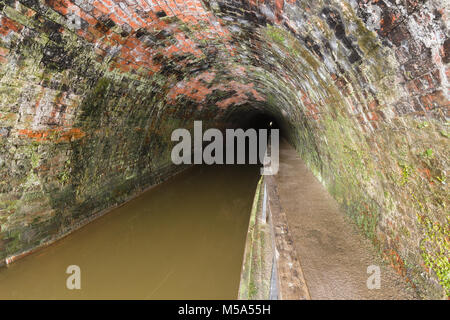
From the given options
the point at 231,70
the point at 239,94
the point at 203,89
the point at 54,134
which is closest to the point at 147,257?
the point at 54,134

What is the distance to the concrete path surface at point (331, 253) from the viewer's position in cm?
240

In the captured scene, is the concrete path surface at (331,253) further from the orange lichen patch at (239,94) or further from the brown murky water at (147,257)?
the orange lichen patch at (239,94)

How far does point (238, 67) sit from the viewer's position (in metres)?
6.40

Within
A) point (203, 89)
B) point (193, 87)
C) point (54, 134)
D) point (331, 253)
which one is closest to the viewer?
point (331, 253)

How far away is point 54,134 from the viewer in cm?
403

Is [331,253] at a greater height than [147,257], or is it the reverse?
[331,253]

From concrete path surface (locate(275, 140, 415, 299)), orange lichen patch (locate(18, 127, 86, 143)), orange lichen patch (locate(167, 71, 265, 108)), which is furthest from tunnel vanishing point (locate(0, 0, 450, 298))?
orange lichen patch (locate(167, 71, 265, 108))

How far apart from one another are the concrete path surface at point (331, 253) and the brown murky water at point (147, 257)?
Answer: 4.21 feet

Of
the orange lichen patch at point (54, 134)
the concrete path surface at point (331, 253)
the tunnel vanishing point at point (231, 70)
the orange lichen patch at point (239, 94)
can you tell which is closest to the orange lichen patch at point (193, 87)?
the tunnel vanishing point at point (231, 70)

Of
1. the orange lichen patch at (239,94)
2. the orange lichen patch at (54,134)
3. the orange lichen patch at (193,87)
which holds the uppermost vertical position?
the orange lichen patch at (239,94)

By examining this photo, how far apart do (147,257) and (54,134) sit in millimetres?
2600

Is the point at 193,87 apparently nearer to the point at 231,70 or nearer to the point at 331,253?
the point at 231,70

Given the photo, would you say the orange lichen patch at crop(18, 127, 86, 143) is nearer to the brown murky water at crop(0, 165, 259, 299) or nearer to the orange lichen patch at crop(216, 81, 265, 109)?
the brown murky water at crop(0, 165, 259, 299)
